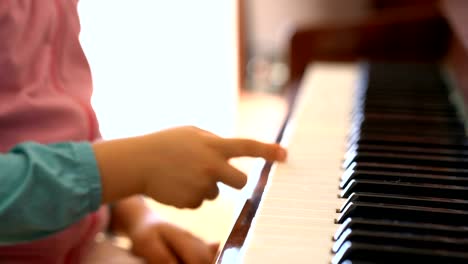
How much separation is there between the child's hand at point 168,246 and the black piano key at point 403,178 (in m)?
0.19

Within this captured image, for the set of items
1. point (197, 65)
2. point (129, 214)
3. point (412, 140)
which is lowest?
point (197, 65)

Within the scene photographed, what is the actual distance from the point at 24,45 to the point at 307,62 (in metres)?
0.75

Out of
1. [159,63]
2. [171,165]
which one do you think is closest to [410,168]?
[171,165]

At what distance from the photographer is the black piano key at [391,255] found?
1.49 feet

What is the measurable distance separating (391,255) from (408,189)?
0.15 meters

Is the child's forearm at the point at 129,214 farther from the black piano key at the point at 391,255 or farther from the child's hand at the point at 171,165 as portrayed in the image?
the black piano key at the point at 391,255

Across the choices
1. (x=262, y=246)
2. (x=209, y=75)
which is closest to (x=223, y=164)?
(x=262, y=246)

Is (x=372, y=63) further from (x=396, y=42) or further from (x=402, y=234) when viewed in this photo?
(x=402, y=234)

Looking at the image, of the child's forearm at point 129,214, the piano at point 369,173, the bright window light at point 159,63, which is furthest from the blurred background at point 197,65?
the child's forearm at point 129,214

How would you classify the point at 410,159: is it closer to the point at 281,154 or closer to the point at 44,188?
the point at 281,154

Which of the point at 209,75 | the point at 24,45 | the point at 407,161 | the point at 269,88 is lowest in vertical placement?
the point at 269,88

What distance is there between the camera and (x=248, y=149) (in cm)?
58

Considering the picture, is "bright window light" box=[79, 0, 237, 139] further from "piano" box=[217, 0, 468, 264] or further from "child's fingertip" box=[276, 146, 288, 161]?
"child's fingertip" box=[276, 146, 288, 161]

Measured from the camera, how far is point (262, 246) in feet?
1.60
